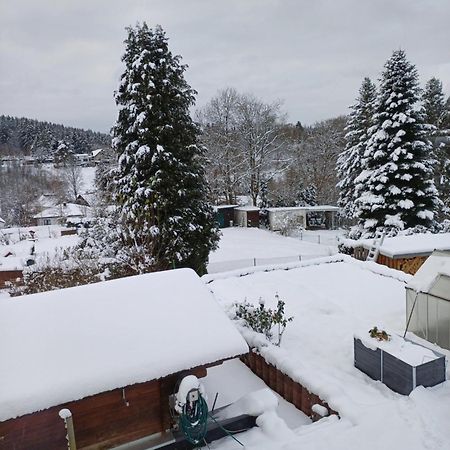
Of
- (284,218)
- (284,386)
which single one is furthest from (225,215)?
(284,386)

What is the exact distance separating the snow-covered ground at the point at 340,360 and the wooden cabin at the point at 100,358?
1179 mm

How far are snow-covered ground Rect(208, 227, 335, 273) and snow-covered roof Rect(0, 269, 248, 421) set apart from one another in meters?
10.5

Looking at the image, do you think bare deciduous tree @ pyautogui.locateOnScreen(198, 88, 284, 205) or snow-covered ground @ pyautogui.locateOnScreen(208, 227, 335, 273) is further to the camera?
bare deciduous tree @ pyautogui.locateOnScreen(198, 88, 284, 205)

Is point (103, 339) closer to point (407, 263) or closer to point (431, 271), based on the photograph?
point (431, 271)

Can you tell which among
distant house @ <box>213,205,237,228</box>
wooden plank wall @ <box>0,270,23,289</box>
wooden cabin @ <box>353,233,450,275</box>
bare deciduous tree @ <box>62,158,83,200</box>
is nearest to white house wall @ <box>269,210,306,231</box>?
distant house @ <box>213,205,237,228</box>

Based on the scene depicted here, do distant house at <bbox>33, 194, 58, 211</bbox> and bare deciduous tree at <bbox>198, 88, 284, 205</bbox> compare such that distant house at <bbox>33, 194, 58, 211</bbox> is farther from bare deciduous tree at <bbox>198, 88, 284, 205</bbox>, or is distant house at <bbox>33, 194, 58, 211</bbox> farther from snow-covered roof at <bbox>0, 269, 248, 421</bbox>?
snow-covered roof at <bbox>0, 269, 248, 421</bbox>

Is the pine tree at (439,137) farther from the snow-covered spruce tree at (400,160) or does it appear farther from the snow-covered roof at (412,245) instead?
the snow-covered roof at (412,245)

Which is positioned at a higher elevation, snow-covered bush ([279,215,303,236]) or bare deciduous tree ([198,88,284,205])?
bare deciduous tree ([198,88,284,205])

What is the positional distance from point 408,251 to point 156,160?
8703mm

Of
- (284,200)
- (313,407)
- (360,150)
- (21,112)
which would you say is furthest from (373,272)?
(284,200)

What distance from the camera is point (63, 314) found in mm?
4887

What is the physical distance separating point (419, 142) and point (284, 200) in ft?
48.3

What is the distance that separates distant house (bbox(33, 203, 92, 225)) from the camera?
3073cm

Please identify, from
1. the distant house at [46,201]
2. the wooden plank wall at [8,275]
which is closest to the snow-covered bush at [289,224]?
the wooden plank wall at [8,275]
